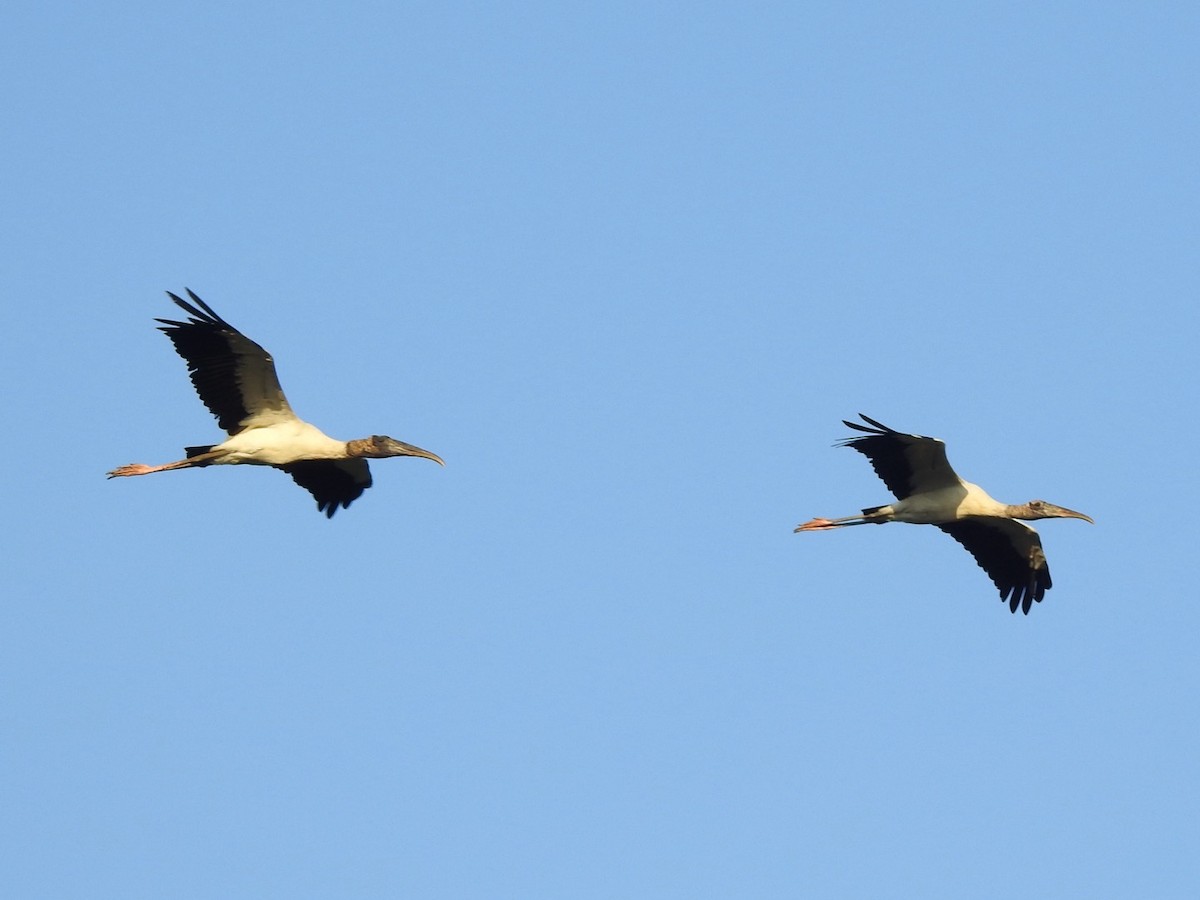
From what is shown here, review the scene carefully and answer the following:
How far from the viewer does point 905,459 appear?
22125 millimetres

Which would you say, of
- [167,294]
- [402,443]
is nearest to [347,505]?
[402,443]

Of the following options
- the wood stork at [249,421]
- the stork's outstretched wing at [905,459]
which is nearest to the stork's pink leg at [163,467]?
the wood stork at [249,421]

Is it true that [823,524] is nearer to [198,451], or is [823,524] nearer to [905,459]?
[905,459]

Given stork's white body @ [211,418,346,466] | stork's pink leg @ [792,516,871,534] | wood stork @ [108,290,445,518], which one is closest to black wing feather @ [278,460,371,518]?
wood stork @ [108,290,445,518]

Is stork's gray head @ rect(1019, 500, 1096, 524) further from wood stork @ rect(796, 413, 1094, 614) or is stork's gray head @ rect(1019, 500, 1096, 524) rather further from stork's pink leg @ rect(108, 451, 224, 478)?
stork's pink leg @ rect(108, 451, 224, 478)

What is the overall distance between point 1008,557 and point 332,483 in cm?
769

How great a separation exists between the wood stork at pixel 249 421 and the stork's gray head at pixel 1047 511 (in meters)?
6.61

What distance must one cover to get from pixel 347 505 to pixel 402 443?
1.29m

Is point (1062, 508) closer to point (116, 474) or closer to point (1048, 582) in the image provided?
point (1048, 582)

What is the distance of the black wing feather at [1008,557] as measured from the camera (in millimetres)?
23547

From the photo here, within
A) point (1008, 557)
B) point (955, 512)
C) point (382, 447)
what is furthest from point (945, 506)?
point (382, 447)

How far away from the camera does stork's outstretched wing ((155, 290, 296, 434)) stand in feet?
68.1

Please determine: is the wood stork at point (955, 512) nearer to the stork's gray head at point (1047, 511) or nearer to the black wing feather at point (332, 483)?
the stork's gray head at point (1047, 511)

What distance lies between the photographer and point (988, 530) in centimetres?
2366
